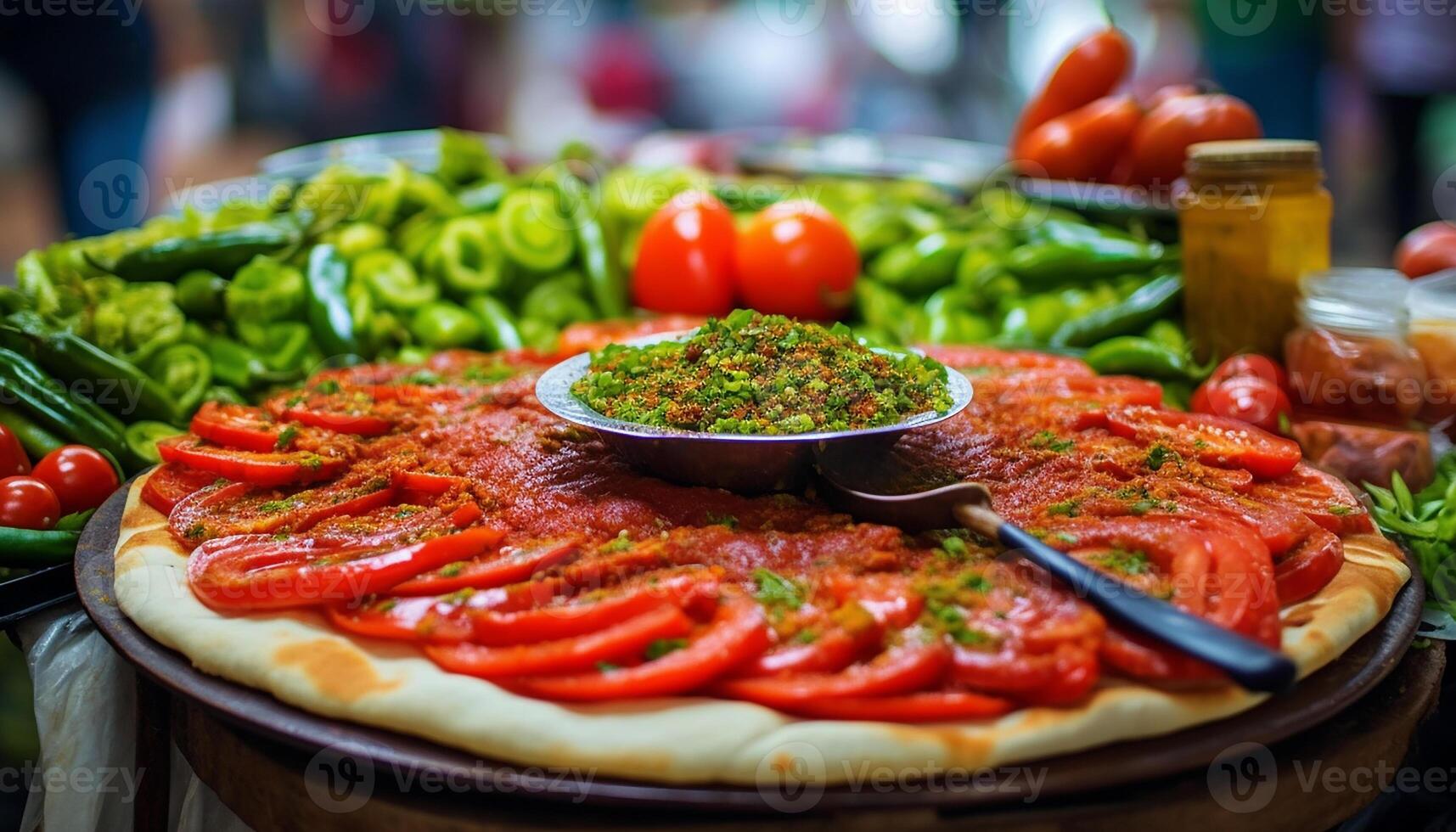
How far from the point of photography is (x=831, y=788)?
1.76 metres

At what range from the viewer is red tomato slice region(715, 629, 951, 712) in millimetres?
1869

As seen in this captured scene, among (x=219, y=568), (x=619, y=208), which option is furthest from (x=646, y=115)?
(x=219, y=568)

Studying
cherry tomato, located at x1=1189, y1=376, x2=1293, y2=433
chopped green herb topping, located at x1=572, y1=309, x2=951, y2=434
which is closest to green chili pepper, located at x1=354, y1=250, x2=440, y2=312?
chopped green herb topping, located at x1=572, y1=309, x2=951, y2=434

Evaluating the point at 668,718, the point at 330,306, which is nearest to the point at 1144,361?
the point at 668,718

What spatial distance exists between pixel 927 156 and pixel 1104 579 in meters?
5.23

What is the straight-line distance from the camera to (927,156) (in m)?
6.77

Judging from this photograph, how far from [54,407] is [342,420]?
95 cm

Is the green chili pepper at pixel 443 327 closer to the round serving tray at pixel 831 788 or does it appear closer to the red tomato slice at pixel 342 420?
the red tomato slice at pixel 342 420

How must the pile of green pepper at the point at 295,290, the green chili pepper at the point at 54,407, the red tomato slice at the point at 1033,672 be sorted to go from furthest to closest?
the pile of green pepper at the point at 295,290 < the green chili pepper at the point at 54,407 < the red tomato slice at the point at 1033,672

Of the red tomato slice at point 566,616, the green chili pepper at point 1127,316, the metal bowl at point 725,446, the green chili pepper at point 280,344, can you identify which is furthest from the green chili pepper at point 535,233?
the red tomato slice at point 566,616

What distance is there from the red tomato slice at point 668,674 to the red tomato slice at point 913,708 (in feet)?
0.49

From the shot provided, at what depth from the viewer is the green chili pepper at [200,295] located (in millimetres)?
4043

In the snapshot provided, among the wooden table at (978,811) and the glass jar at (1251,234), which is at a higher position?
the glass jar at (1251,234)

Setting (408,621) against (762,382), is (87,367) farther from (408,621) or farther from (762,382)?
(762,382)
